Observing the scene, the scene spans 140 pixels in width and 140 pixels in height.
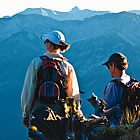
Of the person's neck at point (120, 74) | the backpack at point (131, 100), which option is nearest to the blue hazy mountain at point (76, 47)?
the person's neck at point (120, 74)

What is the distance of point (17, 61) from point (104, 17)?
31.0m

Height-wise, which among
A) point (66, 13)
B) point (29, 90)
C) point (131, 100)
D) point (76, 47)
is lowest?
point (131, 100)

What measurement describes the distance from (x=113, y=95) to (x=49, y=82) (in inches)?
24.4

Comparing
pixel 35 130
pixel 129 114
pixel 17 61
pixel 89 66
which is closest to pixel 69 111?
pixel 35 130

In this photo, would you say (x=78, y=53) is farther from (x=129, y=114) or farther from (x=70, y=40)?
(x=129, y=114)

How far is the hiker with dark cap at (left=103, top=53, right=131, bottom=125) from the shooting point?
3104mm

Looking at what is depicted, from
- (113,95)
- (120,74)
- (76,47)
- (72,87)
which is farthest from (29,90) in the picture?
(76,47)

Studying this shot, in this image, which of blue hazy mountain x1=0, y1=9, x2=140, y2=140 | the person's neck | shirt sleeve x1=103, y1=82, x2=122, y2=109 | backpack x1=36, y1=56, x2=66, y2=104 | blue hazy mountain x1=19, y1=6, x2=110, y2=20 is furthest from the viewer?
blue hazy mountain x1=19, y1=6, x2=110, y2=20

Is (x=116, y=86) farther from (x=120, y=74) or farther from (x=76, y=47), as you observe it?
(x=76, y=47)

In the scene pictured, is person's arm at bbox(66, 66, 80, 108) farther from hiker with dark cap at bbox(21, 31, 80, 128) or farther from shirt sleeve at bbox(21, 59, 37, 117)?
shirt sleeve at bbox(21, 59, 37, 117)

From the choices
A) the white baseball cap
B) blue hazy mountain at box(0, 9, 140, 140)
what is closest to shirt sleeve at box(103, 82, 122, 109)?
the white baseball cap

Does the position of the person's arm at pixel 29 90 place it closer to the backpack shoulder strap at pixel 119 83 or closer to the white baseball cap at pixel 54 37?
the white baseball cap at pixel 54 37

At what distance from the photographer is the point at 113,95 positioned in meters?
3.17

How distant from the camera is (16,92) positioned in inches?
4040
